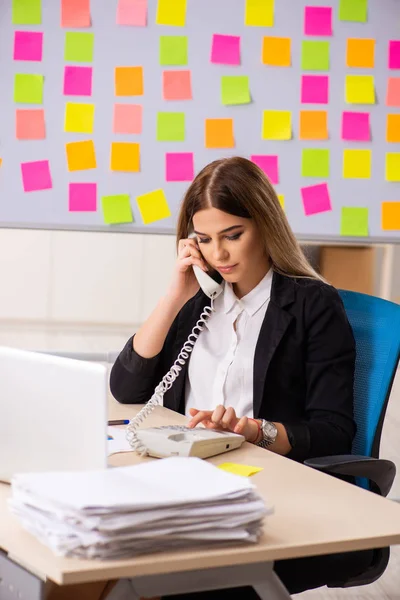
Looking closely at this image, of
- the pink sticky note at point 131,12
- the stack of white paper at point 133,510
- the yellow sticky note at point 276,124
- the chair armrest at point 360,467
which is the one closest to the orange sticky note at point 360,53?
the yellow sticky note at point 276,124

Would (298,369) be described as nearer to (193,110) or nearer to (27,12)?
(193,110)

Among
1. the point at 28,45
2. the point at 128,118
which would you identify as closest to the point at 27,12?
the point at 28,45

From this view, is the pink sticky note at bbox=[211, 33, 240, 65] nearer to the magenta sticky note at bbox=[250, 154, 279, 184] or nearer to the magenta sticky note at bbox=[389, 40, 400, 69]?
the magenta sticky note at bbox=[250, 154, 279, 184]

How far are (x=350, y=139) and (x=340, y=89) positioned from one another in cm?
19

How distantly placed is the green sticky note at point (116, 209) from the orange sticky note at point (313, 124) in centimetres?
70

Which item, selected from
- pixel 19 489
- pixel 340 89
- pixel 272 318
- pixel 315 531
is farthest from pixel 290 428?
pixel 340 89

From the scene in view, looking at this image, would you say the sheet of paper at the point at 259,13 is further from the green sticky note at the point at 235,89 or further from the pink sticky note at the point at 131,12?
the pink sticky note at the point at 131,12

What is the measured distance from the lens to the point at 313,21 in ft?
10.9

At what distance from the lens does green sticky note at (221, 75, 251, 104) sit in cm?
330

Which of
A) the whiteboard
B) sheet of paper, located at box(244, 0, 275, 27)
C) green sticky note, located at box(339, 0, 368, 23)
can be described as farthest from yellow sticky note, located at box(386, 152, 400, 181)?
sheet of paper, located at box(244, 0, 275, 27)

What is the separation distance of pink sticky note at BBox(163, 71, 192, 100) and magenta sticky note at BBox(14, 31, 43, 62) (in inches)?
18.1

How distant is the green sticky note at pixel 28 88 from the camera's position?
3.21 meters

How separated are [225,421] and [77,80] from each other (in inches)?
73.0

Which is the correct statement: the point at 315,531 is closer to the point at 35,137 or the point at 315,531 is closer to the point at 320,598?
the point at 320,598
